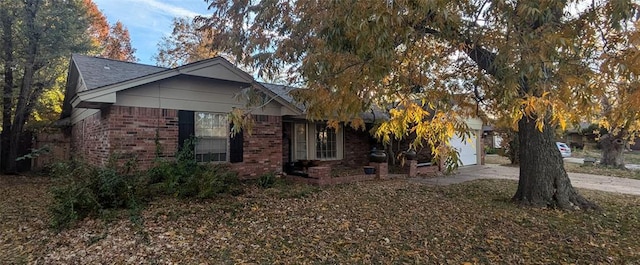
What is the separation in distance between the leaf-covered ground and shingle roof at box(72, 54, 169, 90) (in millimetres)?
2812

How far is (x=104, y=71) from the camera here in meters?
9.16

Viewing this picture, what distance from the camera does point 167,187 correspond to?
7148 mm

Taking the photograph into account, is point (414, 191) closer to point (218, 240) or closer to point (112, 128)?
point (218, 240)

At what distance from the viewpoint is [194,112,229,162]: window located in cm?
904

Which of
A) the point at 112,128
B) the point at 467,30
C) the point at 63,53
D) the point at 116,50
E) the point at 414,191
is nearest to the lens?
the point at 467,30

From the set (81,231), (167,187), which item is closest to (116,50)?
(167,187)

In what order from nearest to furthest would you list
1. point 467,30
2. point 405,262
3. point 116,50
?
1. point 405,262
2. point 467,30
3. point 116,50

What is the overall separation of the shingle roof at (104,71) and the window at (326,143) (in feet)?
19.9

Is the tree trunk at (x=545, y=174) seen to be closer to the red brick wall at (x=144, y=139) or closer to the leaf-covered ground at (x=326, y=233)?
the leaf-covered ground at (x=326, y=233)

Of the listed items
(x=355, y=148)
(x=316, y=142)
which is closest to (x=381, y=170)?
(x=316, y=142)

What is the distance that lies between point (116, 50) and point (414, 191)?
24616 mm

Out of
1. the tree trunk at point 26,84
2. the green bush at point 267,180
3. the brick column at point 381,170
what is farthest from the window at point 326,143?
the tree trunk at point 26,84

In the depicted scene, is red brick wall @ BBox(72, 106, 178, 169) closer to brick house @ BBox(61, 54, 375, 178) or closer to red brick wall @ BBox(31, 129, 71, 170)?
brick house @ BBox(61, 54, 375, 178)

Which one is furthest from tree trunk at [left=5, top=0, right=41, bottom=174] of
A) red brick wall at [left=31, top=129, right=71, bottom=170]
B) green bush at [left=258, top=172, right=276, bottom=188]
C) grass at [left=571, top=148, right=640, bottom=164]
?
grass at [left=571, top=148, right=640, bottom=164]
